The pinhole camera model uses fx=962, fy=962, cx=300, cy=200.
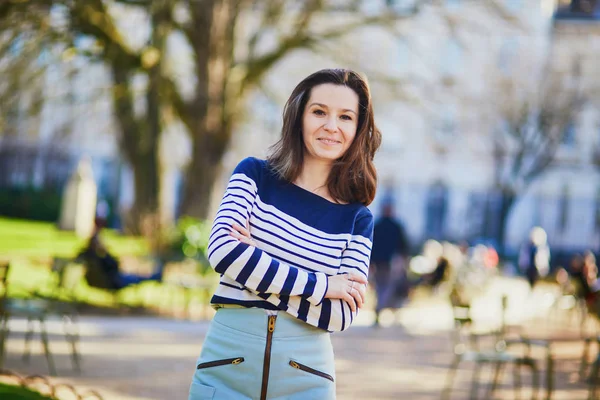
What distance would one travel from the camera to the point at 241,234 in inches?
119

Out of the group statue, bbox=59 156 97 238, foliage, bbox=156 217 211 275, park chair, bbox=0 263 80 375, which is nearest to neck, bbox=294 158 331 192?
park chair, bbox=0 263 80 375

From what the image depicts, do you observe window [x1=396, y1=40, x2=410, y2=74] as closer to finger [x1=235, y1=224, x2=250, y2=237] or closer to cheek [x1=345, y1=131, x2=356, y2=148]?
cheek [x1=345, y1=131, x2=356, y2=148]

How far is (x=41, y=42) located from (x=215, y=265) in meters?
13.3

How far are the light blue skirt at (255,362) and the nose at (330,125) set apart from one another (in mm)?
615

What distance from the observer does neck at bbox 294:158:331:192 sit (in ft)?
10.4

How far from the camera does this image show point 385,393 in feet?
31.0

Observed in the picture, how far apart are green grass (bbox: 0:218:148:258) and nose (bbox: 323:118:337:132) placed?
15.4 metres

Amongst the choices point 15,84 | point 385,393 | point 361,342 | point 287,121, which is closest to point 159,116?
point 15,84

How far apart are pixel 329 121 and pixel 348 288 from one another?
21.5 inches

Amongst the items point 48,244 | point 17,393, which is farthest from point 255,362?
point 48,244

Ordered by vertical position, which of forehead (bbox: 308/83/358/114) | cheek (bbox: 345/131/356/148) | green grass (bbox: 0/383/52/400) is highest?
forehead (bbox: 308/83/358/114)

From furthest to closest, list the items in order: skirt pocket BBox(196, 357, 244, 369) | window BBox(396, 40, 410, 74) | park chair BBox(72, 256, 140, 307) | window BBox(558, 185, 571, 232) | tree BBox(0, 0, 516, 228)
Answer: window BBox(558, 185, 571, 232) < window BBox(396, 40, 410, 74) < tree BBox(0, 0, 516, 228) < park chair BBox(72, 256, 140, 307) < skirt pocket BBox(196, 357, 244, 369)

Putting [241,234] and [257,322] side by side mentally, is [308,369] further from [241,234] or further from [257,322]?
[241,234]

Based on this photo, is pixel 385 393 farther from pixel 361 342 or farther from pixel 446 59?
pixel 446 59
